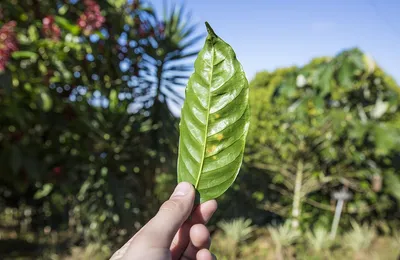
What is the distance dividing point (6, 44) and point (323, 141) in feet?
13.7

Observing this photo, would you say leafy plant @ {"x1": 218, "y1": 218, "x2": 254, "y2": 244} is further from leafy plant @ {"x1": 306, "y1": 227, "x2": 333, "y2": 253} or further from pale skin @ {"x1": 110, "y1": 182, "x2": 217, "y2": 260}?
pale skin @ {"x1": 110, "y1": 182, "x2": 217, "y2": 260}

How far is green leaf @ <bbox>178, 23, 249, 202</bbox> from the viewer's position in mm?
646

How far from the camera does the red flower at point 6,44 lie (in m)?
1.97

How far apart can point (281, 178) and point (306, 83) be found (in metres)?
1.86

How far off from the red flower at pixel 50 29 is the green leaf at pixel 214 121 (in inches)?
76.3

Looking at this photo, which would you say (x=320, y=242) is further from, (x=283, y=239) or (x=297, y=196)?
(x=297, y=196)

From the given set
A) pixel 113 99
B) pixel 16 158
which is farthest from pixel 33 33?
pixel 16 158

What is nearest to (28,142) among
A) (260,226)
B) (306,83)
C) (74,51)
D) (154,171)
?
(74,51)

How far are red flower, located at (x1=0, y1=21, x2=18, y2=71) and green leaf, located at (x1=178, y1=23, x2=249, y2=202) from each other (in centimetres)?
165

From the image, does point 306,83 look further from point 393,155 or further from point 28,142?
point 28,142

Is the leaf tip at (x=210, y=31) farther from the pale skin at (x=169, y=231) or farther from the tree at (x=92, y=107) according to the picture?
the tree at (x=92, y=107)

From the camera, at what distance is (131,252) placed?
78 cm

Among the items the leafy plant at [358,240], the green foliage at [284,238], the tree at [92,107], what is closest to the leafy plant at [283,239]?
the green foliage at [284,238]

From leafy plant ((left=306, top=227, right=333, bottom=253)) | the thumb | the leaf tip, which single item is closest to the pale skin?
the thumb
